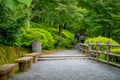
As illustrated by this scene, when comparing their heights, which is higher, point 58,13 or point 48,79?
point 58,13

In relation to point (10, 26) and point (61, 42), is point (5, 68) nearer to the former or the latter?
point (10, 26)

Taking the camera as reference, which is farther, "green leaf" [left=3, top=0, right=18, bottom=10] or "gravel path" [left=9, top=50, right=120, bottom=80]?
"gravel path" [left=9, top=50, right=120, bottom=80]

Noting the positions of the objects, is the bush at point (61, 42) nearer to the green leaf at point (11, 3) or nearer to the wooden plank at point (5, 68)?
the wooden plank at point (5, 68)

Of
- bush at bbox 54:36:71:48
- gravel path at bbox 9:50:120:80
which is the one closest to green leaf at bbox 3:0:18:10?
gravel path at bbox 9:50:120:80

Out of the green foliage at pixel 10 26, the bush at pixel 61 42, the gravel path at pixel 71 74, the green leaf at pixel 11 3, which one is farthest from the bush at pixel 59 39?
the green leaf at pixel 11 3

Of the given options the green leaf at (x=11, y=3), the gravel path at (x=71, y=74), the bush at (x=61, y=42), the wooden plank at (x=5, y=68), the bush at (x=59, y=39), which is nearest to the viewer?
the green leaf at (x=11, y=3)

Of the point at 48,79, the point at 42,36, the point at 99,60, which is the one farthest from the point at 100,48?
the point at 48,79

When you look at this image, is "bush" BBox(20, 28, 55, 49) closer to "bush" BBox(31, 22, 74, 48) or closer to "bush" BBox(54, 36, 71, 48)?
"bush" BBox(31, 22, 74, 48)

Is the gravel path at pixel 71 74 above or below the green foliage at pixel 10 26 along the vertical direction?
below

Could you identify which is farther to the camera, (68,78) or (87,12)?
(87,12)

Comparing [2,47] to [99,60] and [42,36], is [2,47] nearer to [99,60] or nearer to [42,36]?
[99,60]

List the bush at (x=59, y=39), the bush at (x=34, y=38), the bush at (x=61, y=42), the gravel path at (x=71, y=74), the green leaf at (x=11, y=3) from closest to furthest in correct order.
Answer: the green leaf at (x=11, y=3), the gravel path at (x=71, y=74), the bush at (x=34, y=38), the bush at (x=59, y=39), the bush at (x=61, y=42)

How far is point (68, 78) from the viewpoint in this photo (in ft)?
28.7

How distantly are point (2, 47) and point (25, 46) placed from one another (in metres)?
7.07
